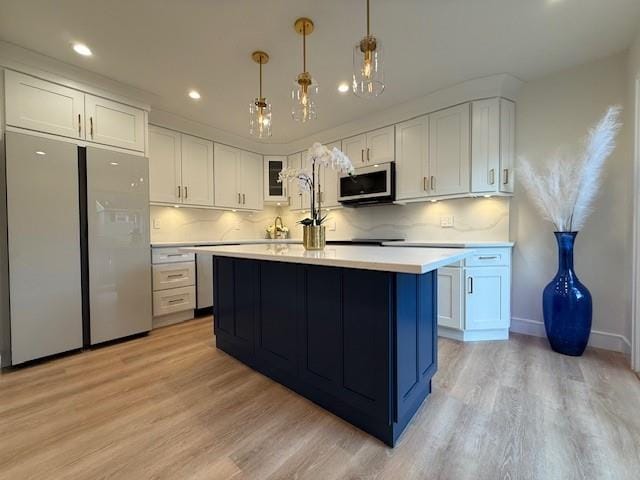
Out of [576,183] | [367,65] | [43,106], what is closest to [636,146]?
[576,183]

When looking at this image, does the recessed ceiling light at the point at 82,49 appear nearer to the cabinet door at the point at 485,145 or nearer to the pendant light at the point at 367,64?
the pendant light at the point at 367,64

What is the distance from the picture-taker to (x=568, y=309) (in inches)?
91.1

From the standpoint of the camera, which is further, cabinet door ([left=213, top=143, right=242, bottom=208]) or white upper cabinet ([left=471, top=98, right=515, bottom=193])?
cabinet door ([left=213, top=143, right=242, bottom=208])

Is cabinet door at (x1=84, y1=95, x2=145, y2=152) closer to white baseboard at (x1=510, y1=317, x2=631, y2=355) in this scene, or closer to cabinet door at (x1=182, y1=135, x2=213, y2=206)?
cabinet door at (x1=182, y1=135, x2=213, y2=206)

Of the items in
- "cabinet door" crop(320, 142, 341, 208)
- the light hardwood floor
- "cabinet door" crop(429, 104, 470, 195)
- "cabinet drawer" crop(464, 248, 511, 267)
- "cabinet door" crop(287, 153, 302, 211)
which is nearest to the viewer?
the light hardwood floor

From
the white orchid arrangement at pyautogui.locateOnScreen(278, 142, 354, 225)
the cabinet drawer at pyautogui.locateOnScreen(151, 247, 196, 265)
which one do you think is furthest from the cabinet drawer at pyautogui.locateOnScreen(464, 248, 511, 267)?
the cabinet drawer at pyautogui.locateOnScreen(151, 247, 196, 265)

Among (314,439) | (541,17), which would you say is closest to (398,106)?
(541,17)

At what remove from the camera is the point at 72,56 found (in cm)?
226

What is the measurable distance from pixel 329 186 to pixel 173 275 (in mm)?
2294

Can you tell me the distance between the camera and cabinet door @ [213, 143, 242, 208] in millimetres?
3953

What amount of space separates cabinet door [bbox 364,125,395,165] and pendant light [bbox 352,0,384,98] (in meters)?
1.73

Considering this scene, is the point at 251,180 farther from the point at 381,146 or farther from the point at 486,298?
the point at 486,298

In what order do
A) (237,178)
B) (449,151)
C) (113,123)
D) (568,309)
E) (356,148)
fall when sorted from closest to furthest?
(568,309), (113,123), (449,151), (356,148), (237,178)

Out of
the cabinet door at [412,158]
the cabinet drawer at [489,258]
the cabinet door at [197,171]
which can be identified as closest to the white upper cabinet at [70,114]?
the cabinet door at [197,171]
